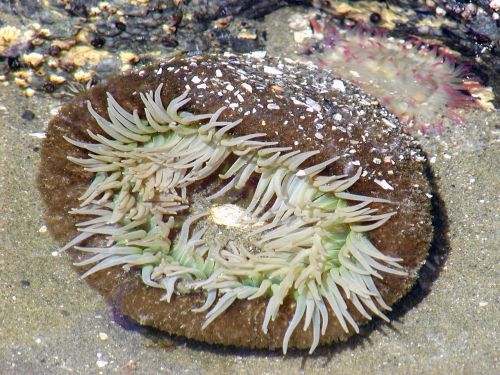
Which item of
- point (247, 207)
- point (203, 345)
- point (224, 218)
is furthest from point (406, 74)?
point (203, 345)

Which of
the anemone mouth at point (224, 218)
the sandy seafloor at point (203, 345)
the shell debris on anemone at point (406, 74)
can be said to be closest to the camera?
the anemone mouth at point (224, 218)

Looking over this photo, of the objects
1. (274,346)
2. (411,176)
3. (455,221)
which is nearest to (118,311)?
(274,346)

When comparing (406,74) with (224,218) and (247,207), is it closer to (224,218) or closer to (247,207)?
(247,207)

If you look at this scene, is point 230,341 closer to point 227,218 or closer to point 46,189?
point 227,218

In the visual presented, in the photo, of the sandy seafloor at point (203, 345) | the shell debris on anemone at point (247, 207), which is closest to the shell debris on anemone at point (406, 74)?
the sandy seafloor at point (203, 345)

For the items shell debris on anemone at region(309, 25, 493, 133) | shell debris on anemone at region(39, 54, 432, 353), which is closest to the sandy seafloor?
shell debris on anemone at region(39, 54, 432, 353)

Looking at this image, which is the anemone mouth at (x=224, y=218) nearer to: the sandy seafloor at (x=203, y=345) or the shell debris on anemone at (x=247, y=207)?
the shell debris on anemone at (x=247, y=207)

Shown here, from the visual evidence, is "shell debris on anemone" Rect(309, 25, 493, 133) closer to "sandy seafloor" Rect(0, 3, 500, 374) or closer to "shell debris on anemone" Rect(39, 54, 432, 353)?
"sandy seafloor" Rect(0, 3, 500, 374)

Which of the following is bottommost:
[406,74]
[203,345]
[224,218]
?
[203,345]
